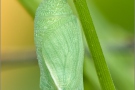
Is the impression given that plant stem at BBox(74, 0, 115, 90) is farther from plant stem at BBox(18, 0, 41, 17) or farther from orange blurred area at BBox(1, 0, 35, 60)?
orange blurred area at BBox(1, 0, 35, 60)

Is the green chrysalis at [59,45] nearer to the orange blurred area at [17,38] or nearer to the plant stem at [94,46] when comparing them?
the plant stem at [94,46]

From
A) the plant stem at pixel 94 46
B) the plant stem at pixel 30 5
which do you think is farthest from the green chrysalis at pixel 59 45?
the plant stem at pixel 94 46

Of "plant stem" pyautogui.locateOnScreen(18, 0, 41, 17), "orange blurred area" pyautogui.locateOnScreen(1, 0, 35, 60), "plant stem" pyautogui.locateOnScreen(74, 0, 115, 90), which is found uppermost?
"orange blurred area" pyautogui.locateOnScreen(1, 0, 35, 60)

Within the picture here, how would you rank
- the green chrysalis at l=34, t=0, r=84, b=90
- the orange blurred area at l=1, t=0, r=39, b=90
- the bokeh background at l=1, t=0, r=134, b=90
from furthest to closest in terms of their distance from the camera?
the orange blurred area at l=1, t=0, r=39, b=90 → the bokeh background at l=1, t=0, r=134, b=90 → the green chrysalis at l=34, t=0, r=84, b=90

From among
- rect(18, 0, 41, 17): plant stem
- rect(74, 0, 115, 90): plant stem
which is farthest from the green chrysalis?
rect(74, 0, 115, 90): plant stem

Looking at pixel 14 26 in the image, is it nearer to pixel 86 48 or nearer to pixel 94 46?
pixel 86 48
